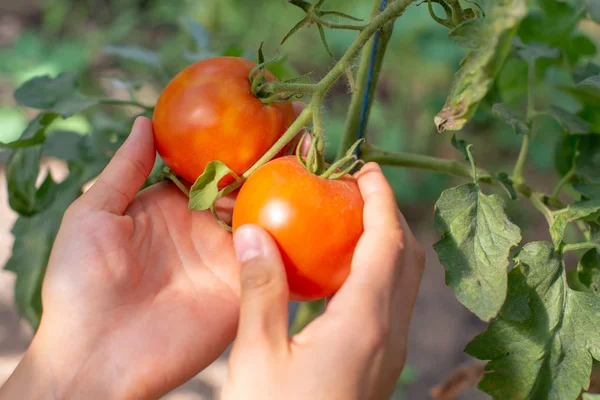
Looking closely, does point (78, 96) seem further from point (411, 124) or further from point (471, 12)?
point (411, 124)

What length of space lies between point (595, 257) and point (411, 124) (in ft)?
5.85

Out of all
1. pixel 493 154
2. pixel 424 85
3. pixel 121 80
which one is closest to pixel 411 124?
pixel 424 85

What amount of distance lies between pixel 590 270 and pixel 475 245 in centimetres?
22

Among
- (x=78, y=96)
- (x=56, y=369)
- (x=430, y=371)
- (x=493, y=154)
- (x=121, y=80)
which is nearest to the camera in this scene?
(x=56, y=369)

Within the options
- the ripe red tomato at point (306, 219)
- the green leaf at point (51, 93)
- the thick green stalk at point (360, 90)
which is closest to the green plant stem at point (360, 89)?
the thick green stalk at point (360, 90)

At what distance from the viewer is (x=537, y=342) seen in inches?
29.5

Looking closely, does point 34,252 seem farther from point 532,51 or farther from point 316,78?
point 316,78

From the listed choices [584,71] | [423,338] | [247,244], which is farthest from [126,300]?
[423,338]

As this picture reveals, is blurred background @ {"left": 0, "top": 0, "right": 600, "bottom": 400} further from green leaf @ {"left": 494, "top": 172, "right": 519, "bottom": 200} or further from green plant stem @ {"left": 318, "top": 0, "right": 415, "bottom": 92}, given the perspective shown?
green plant stem @ {"left": 318, "top": 0, "right": 415, "bottom": 92}

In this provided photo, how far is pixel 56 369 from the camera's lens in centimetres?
81

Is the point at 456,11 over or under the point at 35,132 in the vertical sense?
over

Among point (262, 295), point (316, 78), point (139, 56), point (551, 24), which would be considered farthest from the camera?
point (316, 78)

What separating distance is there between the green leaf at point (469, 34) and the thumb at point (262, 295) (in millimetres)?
301

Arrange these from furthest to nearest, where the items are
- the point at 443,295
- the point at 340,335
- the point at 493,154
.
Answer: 1. the point at 493,154
2. the point at 443,295
3. the point at 340,335
